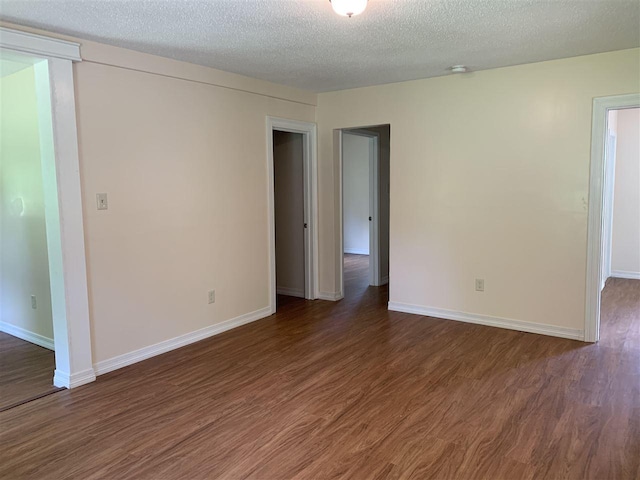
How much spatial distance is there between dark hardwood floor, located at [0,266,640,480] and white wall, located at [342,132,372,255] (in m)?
5.13

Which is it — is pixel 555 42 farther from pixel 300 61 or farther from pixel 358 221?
pixel 358 221

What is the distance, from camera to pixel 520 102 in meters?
4.11

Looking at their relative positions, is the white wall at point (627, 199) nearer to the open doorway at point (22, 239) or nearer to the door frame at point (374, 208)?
the door frame at point (374, 208)

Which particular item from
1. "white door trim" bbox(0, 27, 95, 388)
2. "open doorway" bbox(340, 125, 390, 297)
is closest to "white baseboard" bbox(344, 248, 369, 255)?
"open doorway" bbox(340, 125, 390, 297)

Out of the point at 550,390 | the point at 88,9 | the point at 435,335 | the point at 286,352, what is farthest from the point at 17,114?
the point at 550,390

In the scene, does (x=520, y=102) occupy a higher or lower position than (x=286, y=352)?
higher

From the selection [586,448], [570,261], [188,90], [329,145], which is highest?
[188,90]

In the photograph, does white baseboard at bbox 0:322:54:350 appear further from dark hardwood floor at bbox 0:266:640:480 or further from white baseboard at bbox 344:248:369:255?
white baseboard at bbox 344:248:369:255

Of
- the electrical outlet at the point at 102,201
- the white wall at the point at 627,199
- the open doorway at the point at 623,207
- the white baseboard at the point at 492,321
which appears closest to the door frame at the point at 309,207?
the white baseboard at the point at 492,321

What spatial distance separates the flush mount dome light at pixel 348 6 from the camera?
2420 mm

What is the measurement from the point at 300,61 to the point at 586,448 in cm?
332

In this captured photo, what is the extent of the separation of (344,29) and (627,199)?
17.6ft

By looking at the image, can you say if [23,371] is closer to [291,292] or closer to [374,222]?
[291,292]

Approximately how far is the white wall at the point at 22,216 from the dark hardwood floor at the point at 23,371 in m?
0.13
